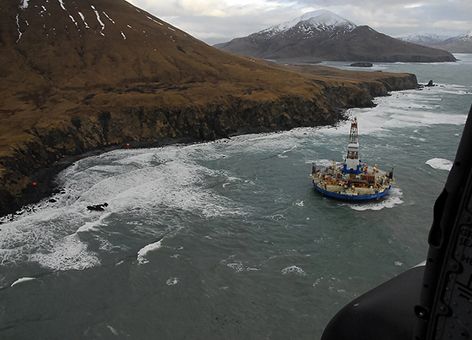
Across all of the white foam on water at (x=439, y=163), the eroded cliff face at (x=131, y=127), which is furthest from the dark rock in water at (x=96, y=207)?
the white foam on water at (x=439, y=163)

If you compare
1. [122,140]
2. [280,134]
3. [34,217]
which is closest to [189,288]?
[34,217]

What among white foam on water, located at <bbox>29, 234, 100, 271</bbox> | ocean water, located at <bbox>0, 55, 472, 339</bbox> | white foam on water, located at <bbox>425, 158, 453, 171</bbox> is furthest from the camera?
white foam on water, located at <bbox>425, 158, 453, 171</bbox>

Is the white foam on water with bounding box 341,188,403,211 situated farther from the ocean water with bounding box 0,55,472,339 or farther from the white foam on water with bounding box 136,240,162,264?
the white foam on water with bounding box 136,240,162,264

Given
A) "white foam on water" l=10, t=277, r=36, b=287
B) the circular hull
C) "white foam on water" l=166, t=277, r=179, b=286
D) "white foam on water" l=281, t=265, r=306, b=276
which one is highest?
the circular hull

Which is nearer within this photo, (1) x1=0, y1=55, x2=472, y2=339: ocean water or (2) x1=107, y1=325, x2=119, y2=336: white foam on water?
(2) x1=107, y1=325, x2=119, y2=336: white foam on water

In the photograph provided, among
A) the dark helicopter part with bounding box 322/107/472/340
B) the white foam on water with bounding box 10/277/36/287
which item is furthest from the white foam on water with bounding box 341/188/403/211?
the dark helicopter part with bounding box 322/107/472/340

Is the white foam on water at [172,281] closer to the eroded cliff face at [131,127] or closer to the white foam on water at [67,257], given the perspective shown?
the white foam on water at [67,257]

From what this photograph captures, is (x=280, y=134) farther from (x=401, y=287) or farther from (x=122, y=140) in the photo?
(x=401, y=287)
